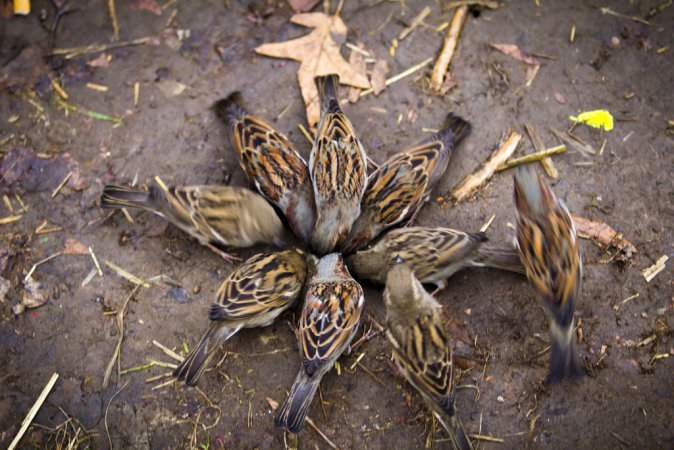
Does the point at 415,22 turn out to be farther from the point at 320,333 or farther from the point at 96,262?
the point at 96,262

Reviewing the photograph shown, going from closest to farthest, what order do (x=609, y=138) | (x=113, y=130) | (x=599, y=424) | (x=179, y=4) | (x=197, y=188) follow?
(x=599, y=424) < (x=197, y=188) < (x=609, y=138) < (x=113, y=130) < (x=179, y=4)

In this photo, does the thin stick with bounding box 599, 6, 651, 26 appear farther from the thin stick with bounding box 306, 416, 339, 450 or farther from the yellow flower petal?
the thin stick with bounding box 306, 416, 339, 450

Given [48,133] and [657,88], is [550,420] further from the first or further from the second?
[48,133]

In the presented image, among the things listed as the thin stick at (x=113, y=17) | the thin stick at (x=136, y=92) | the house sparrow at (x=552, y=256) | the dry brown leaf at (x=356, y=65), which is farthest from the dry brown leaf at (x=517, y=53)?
the thin stick at (x=113, y=17)

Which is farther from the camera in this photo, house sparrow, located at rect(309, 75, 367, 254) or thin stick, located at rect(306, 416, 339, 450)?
house sparrow, located at rect(309, 75, 367, 254)

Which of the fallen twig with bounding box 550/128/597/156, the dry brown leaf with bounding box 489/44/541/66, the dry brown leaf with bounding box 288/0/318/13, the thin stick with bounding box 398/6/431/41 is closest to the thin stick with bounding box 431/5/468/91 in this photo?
the thin stick with bounding box 398/6/431/41

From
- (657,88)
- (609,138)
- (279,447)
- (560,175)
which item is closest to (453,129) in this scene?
(560,175)
